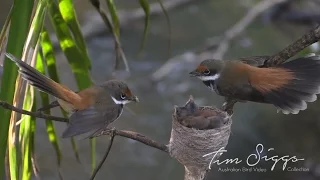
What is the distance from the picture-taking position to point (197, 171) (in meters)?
0.62

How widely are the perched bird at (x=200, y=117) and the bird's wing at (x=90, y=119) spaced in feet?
0.24

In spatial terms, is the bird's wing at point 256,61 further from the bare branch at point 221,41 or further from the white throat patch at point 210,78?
the bare branch at point 221,41

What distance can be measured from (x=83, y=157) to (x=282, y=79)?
105cm

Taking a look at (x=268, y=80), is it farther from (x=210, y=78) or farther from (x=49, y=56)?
(x=49, y=56)

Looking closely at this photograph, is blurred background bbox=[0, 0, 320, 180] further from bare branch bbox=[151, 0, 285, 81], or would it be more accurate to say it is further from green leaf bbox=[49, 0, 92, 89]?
green leaf bbox=[49, 0, 92, 89]

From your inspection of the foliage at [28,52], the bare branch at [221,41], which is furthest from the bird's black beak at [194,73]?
the bare branch at [221,41]

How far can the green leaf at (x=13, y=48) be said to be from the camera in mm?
567

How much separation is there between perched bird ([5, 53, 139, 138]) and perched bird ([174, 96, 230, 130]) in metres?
0.06

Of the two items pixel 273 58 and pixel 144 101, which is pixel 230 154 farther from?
pixel 273 58

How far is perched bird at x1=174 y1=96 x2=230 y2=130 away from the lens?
0.57 meters

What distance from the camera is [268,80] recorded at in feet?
1.88

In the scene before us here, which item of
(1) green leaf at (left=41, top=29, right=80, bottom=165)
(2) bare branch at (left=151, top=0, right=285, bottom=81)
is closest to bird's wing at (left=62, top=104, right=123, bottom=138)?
(1) green leaf at (left=41, top=29, right=80, bottom=165)

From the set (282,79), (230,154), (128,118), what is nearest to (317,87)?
(282,79)

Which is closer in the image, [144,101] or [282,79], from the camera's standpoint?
[282,79]
